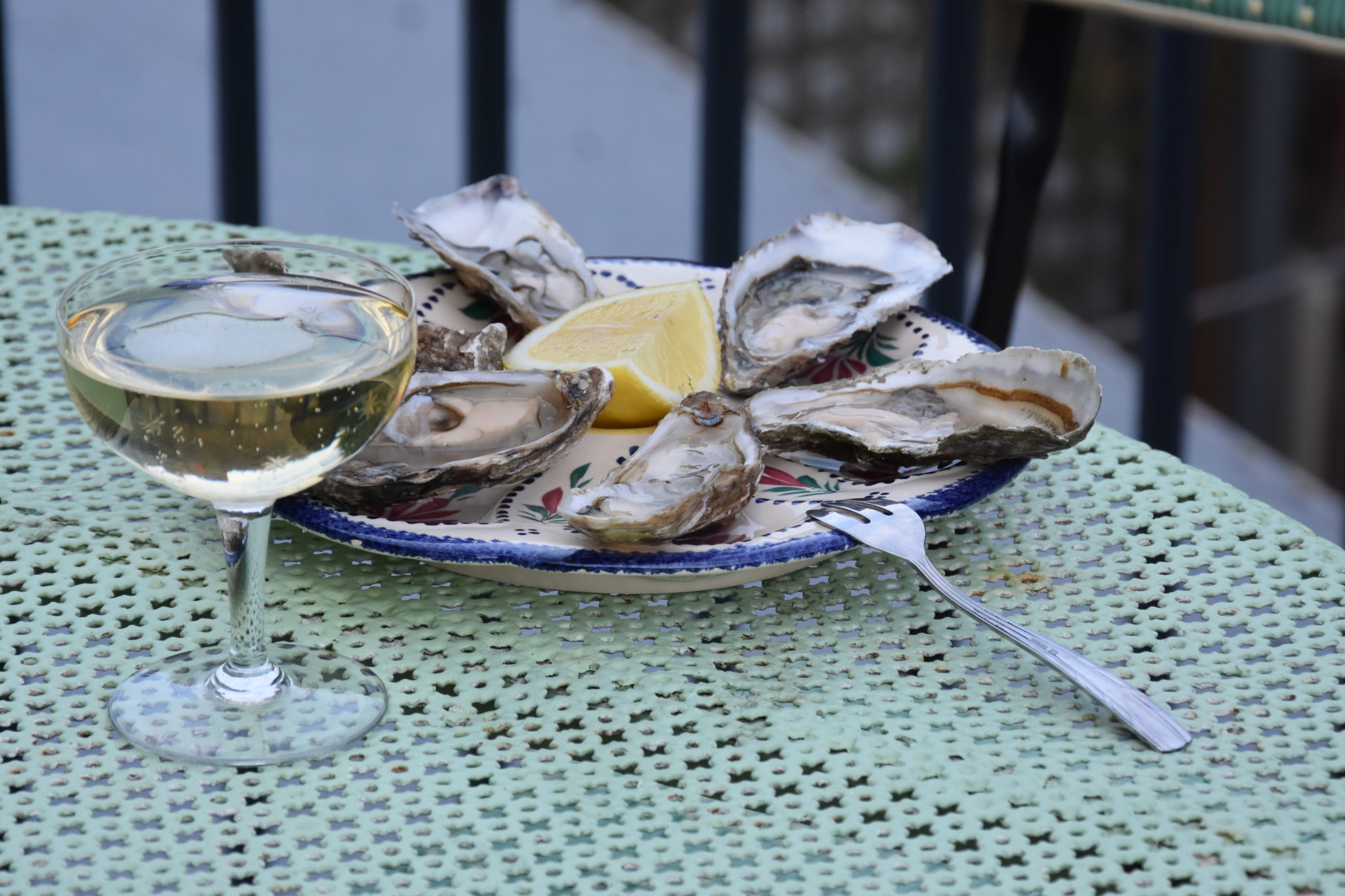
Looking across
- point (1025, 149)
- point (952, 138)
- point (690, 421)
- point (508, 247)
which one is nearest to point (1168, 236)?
point (952, 138)

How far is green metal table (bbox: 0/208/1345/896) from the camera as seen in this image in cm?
60

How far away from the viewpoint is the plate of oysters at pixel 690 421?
778 millimetres

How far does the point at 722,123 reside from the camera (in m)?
2.14

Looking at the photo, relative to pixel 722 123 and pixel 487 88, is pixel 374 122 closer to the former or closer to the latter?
pixel 487 88

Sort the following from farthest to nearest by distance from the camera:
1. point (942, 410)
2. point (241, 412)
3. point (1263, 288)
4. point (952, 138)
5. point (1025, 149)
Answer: point (1263, 288) → point (952, 138) → point (1025, 149) → point (942, 410) → point (241, 412)

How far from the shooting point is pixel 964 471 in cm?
87

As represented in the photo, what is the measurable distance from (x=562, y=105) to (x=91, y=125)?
4.89 ft

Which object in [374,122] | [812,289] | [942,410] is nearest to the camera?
[942,410]

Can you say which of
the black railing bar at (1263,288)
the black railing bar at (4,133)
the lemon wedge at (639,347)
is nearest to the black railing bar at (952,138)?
the lemon wedge at (639,347)

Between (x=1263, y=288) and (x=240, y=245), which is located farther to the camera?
(x=1263, y=288)

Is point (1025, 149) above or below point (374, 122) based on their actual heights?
above

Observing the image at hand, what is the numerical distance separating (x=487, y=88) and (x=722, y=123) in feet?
1.17

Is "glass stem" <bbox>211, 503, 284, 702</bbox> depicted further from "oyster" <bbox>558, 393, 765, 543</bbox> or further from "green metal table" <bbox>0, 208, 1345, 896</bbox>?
"oyster" <bbox>558, 393, 765, 543</bbox>

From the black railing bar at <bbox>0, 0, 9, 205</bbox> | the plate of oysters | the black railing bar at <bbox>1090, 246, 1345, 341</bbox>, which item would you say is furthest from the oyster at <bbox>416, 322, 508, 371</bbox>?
the black railing bar at <bbox>1090, 246, 1345, 341</bbox>
